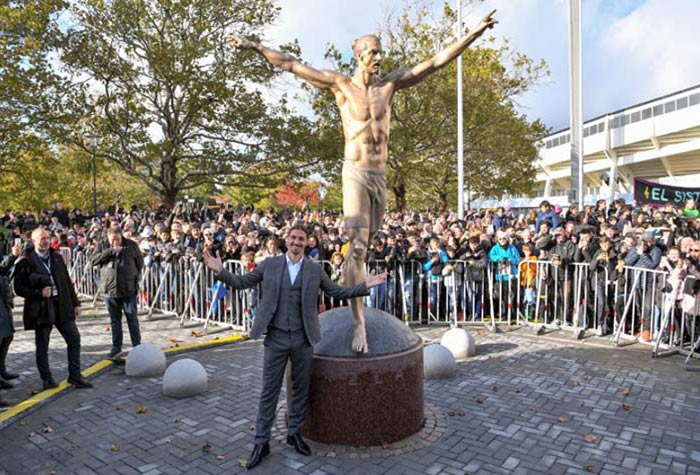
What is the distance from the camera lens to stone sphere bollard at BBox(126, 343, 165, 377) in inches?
300

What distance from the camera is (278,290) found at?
16.3 ft

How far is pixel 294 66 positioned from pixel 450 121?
2255cm

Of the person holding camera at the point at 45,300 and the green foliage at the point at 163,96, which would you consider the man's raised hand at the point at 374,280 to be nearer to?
the person holding camera at the point at 45,300

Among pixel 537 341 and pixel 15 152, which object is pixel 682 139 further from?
pixel 15 152

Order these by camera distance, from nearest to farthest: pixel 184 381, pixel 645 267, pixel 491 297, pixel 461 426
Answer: pixel 461 426, pixel 184 381, pixel 645 267, pixel 491 297

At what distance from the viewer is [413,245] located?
36.3 feet

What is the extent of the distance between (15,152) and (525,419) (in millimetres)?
20607

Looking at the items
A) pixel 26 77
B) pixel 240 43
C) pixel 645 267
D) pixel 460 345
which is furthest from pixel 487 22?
pixel 26 77

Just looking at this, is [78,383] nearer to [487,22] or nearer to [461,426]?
[461,426]

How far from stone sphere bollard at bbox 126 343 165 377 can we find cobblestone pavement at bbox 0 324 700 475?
151mm

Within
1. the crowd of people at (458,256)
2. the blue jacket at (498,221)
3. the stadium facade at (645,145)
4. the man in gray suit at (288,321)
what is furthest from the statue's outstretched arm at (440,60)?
the stadium facade at (645,145)

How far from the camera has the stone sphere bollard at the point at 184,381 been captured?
6.77 metres

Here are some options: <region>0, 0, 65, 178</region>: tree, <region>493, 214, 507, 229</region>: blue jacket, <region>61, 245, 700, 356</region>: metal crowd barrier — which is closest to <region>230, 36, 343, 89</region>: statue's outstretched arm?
<region>61, 245, 700, 356</region>: metal crowd barrier

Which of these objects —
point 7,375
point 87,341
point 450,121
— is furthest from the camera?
point 450,121
